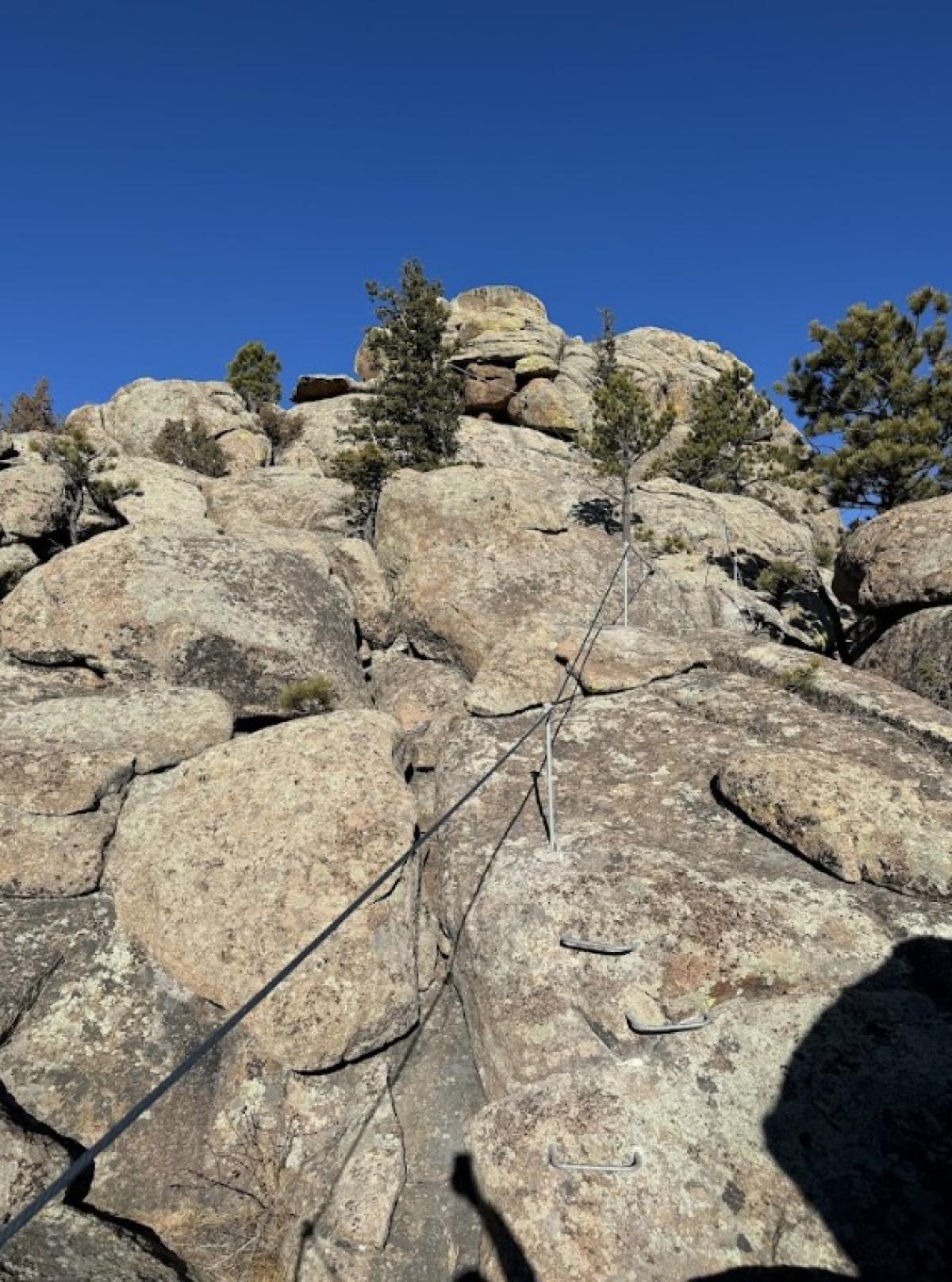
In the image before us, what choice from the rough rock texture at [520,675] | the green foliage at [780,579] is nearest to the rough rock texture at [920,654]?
the green foliage at [780,579]

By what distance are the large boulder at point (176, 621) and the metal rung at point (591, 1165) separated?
30.0 ft

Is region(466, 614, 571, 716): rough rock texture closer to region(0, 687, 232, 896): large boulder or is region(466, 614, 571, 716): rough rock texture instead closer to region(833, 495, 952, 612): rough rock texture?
region(0, 687, 232, 896): large boulder

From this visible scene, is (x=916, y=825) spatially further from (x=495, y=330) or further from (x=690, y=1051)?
(x=495, y=330)

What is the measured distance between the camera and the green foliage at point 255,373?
4731cm

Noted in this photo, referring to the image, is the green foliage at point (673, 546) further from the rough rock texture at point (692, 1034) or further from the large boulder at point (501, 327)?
the large boulder at point (501, 327)

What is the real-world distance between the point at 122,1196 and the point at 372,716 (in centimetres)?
650

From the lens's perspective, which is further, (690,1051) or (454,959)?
(454,959)

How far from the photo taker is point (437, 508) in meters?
19.2

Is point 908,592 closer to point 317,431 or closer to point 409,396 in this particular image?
point 409,396

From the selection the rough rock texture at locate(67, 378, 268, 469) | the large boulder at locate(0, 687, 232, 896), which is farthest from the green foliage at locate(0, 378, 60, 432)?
the large boulder at locate(0, 687, 232, 896)

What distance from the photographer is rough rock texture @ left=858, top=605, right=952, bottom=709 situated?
1423 cm

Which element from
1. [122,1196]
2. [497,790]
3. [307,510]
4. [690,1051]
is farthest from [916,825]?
[307,510]

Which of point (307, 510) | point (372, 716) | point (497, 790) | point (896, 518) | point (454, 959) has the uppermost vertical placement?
point (307, 510)

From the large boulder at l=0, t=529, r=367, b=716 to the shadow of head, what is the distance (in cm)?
1005
